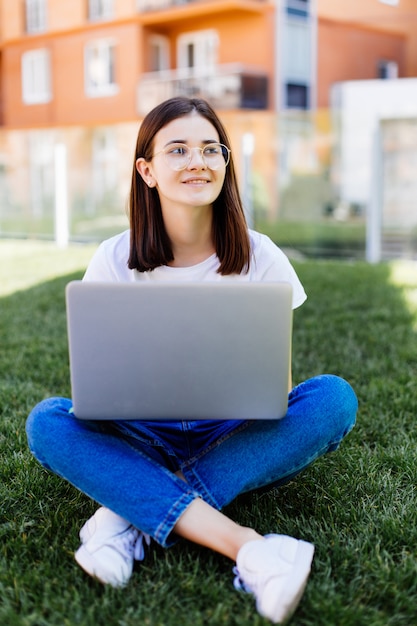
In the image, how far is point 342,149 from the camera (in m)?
8.08

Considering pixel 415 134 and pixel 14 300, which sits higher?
pixel 415 134

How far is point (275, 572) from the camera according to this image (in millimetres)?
1516

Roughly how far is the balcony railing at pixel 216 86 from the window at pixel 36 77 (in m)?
2.98

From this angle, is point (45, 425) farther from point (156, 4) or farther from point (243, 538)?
point (156, 4)

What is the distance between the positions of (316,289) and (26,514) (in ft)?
11.7

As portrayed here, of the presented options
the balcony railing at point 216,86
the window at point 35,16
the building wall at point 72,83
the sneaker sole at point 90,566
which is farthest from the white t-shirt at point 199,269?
the window at point 35,16

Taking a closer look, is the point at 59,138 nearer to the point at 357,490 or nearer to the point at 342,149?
the point at 342,149

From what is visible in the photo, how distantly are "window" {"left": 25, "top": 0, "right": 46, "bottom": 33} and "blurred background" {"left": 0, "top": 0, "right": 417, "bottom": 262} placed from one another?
0.04m

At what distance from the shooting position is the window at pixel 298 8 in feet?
54.2

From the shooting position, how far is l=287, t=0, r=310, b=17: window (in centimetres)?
1653

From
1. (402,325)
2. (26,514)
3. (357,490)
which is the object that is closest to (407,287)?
(402,325)

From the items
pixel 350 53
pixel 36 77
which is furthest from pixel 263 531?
pixel 36 77

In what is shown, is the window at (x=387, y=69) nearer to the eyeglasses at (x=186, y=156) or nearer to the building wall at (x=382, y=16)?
the building wall at (x=382, y=16)

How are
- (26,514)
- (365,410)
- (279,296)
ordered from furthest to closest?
(365,410) < (26,514) < (279,296)
